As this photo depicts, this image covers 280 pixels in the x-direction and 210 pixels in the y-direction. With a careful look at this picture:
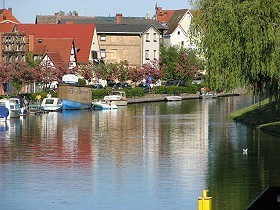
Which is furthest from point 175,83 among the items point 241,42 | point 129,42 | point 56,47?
point 241,42

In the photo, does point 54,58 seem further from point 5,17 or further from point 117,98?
point 117,98

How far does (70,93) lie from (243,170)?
54.3 m

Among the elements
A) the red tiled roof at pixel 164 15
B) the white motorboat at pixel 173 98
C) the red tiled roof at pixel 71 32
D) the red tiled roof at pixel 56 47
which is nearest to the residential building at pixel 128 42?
the red tiled roof at pixel 71 32

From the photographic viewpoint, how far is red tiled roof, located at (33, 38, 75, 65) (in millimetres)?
115850

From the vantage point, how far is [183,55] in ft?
436

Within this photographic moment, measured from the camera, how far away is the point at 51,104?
89438 millimetres

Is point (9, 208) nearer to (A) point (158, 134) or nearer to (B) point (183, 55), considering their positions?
(A) point (158, 134)

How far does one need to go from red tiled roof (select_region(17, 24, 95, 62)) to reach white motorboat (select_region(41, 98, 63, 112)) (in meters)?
34.3

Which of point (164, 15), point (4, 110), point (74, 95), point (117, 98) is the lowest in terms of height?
point (4, 110)

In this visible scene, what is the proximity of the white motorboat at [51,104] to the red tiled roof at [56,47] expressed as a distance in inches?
983

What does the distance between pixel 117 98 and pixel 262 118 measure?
1436 inches

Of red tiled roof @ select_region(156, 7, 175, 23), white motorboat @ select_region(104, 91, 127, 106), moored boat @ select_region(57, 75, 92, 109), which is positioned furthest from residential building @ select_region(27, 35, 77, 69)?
red tiled roof @ select_region(156, 7, 175, 23)

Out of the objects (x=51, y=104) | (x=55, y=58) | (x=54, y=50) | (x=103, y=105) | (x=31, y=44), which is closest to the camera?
(x=51, y=104)

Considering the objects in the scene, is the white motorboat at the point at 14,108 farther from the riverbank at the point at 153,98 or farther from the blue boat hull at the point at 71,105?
the riverbank at the point at 153,98
